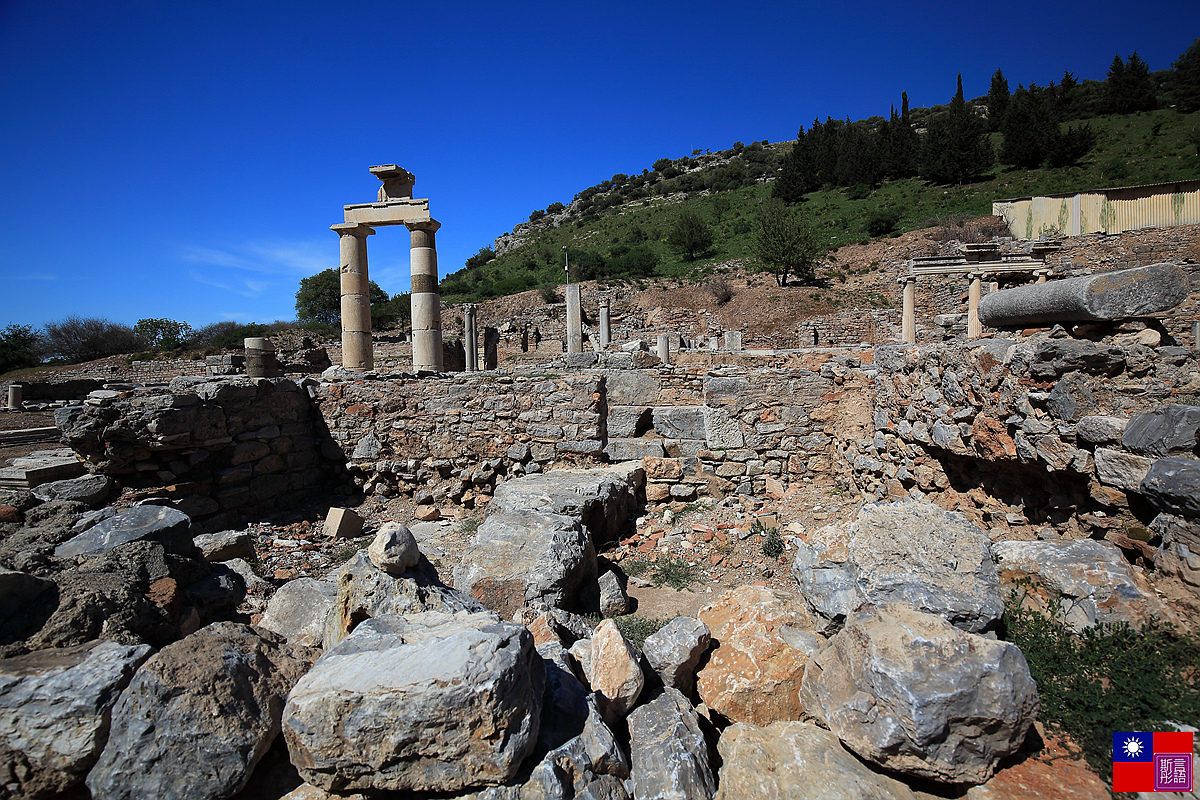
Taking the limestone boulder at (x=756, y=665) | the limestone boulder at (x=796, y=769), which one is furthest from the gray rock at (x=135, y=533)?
the limestone boulder at (x=796, y=769)

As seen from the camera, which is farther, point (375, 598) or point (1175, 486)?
point (375, 598)

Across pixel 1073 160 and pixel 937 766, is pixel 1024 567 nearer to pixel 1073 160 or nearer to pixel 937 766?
pixel 937 766

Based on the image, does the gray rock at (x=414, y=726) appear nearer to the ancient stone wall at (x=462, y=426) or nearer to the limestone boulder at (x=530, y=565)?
the limestone boulder at (x=530, y=565)

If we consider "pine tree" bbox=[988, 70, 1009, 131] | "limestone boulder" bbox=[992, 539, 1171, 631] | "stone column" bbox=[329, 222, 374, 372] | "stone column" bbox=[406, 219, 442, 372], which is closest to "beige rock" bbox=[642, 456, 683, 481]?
"limestone boulder" bbox=[992, 539, 1171, 631]

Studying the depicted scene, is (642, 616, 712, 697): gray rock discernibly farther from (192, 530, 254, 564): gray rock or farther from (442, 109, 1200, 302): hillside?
(442, 109, 1200, 302): hillside

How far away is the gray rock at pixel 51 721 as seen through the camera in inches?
91.0

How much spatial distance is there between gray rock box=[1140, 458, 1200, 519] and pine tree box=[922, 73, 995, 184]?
46.7 metres

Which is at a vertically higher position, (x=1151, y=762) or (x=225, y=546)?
(x=225, y=546)

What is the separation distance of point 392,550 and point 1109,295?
5882 millimetres

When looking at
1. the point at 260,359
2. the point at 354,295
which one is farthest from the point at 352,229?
the point at 260,359

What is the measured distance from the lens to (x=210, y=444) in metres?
7.25

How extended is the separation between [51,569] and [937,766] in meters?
5.54

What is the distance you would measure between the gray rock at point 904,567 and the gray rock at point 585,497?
2567mm

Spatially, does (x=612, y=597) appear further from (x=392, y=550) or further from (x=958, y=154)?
(x=958, y=154)
